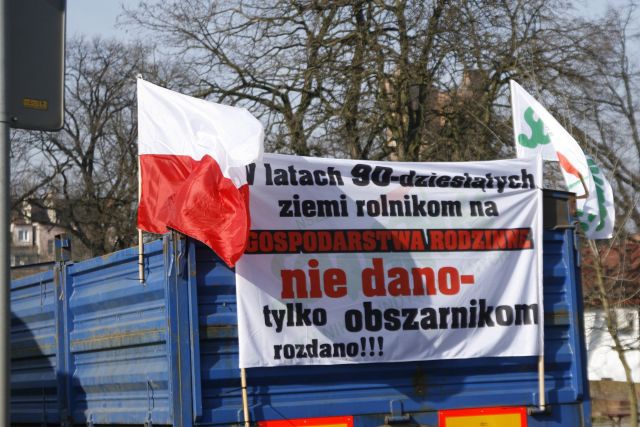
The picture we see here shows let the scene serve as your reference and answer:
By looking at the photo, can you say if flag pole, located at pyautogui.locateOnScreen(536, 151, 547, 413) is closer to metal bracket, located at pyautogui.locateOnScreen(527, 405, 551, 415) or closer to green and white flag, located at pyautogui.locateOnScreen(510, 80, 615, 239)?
metal bracket, located at pyautogui.locateOnScreen(527, 405, 551, 415)

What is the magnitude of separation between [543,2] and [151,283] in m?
13.3

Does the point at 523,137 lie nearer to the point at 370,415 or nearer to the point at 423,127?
the point at 370,415

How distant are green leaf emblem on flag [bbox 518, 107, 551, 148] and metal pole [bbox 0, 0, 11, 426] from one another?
4679mm

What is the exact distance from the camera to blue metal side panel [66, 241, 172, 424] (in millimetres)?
6117

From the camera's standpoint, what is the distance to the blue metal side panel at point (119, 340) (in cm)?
612

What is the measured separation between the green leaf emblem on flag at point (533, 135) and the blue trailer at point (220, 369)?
0.73 meters

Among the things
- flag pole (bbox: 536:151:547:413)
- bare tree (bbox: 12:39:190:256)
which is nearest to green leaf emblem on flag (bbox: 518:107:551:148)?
flag pole (bbox: 536:151:547:413)

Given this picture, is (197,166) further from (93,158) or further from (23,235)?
(23,235)

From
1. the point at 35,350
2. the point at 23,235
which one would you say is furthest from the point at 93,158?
the point at 23,235

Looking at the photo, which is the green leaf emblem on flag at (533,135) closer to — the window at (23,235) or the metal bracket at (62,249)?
the metal bracket at (62,249)

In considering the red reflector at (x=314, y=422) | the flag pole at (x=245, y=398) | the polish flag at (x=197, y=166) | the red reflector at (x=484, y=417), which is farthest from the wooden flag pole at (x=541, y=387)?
the polish flag at (x=197, y=166)

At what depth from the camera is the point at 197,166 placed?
617cm

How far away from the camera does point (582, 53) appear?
1747 cm

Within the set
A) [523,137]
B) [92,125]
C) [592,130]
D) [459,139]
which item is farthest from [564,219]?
[92,125]
